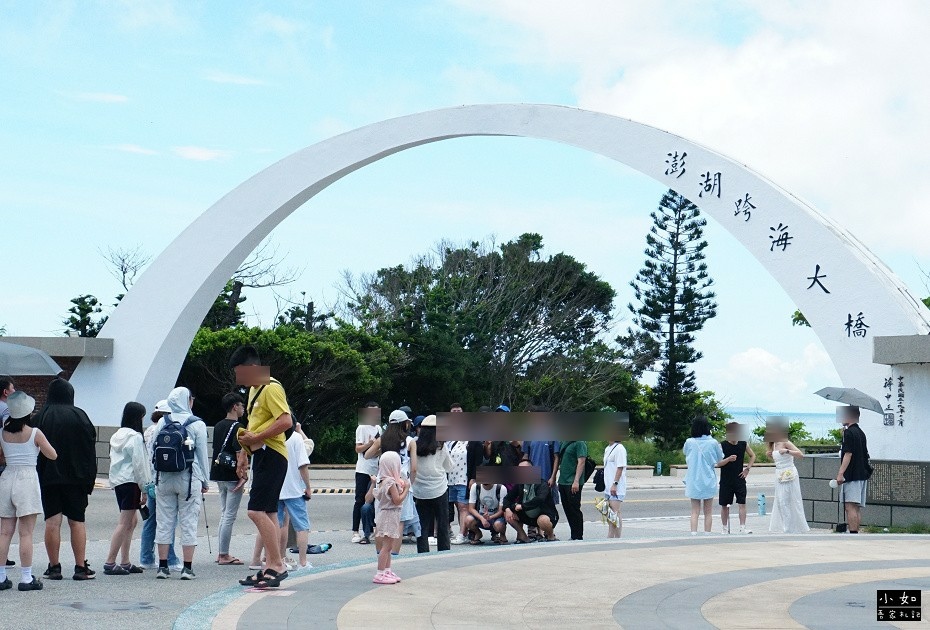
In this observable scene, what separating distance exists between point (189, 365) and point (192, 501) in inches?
749

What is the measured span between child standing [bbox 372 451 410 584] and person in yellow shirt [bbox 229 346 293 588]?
0.80 meters

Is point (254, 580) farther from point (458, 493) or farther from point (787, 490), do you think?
point (787, 490)

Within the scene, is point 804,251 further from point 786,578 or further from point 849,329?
point 786,578

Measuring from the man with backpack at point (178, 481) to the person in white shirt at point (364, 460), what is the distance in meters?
2.98

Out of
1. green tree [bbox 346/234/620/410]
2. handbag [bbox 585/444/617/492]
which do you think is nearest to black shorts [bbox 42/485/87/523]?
handbag [bbox 585/444/617/492]

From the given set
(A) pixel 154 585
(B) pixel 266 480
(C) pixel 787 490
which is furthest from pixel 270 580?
(C) pixel 787 490

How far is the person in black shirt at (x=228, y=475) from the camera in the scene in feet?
32.4

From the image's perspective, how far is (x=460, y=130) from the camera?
1958 centimetres

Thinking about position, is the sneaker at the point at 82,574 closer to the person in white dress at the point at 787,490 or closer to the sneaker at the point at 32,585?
the sneaker at the point at 32,585

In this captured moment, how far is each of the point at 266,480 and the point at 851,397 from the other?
9226 mm

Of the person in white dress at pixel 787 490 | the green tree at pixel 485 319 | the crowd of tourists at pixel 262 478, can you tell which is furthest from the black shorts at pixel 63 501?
the green tree at pixel 485 319

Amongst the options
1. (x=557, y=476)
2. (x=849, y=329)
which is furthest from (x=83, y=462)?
(x=849, y=329)

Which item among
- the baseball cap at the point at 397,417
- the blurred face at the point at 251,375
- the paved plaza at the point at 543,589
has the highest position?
the blurred face at the point at 251,375

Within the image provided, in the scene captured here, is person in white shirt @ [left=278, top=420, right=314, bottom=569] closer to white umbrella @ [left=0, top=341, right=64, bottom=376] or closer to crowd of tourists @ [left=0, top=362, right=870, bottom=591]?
crowd of tourists @ [left=0, top=362, right=870, bottom=591]
